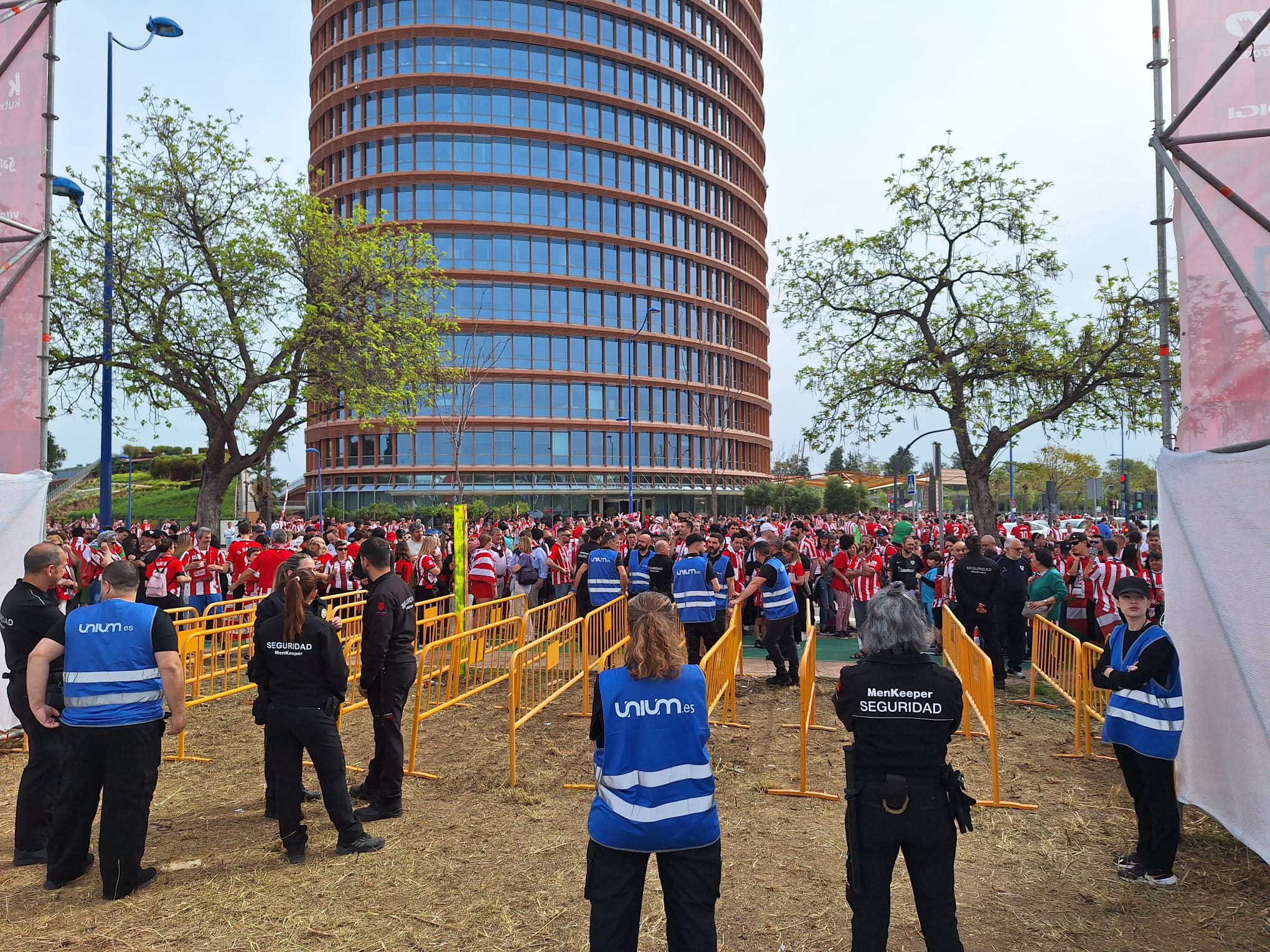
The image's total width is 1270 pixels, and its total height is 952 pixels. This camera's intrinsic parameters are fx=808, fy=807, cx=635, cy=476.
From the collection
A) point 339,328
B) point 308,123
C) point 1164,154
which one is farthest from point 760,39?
point 1164,154

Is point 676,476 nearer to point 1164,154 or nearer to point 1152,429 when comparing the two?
point 1152,429

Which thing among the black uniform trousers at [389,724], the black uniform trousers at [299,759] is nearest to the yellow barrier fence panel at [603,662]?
the black uniform trousers at [389,724]

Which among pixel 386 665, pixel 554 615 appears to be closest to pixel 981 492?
pixel 554 615

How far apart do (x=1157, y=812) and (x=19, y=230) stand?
446 inches

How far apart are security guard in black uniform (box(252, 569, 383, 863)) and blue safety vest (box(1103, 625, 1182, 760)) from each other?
5.05 meters

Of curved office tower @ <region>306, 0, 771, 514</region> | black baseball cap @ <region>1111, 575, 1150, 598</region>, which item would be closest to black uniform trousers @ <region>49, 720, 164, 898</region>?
black baseball cap @ <region>1111, 575, 1150, 598</region>

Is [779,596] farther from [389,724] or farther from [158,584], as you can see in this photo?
[158,584]

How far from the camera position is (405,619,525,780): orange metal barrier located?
7.53 metres

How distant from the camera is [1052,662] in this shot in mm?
9875

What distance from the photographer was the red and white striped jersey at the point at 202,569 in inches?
534

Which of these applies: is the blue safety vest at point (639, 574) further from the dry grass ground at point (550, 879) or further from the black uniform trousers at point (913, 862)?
the black uniform trousers at point (913, 862)

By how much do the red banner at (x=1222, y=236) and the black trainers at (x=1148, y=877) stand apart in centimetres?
285

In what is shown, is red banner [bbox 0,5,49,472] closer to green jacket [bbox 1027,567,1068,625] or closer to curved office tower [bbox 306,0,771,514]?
green jacket [bbox 1027,567,1068,625]

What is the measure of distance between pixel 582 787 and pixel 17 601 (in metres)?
4.43
